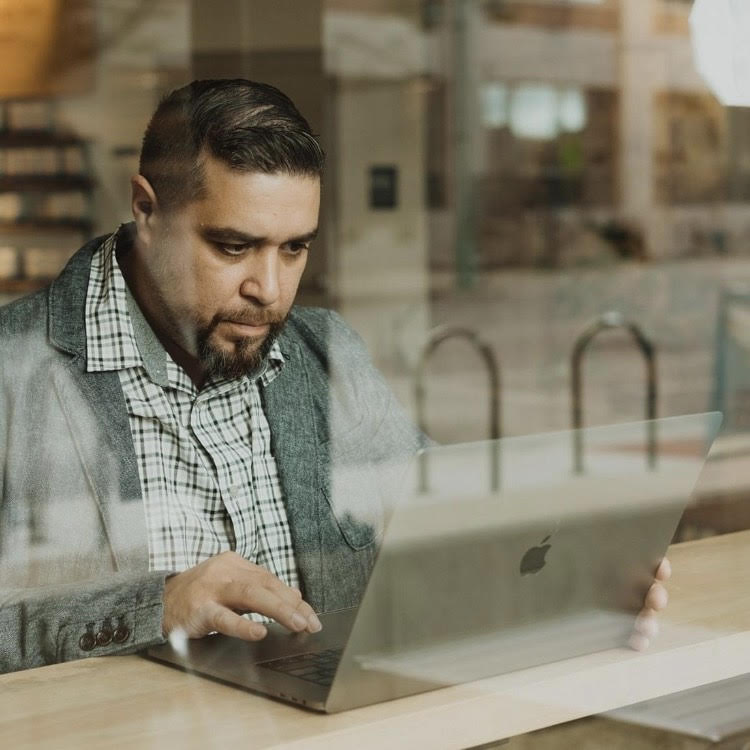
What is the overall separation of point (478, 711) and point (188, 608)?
291 mm

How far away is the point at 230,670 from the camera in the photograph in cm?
109

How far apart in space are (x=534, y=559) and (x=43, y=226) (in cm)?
172

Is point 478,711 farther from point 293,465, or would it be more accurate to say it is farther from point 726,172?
point 726,172

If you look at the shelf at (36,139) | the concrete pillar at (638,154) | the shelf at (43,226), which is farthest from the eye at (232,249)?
the concrete pillar at (638,154)

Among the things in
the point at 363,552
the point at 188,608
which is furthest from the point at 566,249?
the point at 188,608

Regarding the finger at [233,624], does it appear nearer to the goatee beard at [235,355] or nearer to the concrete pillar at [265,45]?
the goatee beard at [235,355]

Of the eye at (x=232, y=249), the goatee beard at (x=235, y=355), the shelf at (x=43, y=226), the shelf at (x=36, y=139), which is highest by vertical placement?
the shelf at (x=36, y=139)

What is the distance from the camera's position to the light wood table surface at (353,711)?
96 cm

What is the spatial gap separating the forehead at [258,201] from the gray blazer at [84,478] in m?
0.17

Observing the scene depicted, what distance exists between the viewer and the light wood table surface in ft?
3.14

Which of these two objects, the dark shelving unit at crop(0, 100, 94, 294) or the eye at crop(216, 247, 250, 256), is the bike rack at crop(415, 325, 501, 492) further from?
the eye at crop(216, 247, 250, 256)

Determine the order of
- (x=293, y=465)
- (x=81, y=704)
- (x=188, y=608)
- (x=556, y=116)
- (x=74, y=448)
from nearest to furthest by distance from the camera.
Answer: (x=81, y=704)
(x=188, y=608)
(x=74, y=448)
(x=293, y=465)
(x=556, y=116)

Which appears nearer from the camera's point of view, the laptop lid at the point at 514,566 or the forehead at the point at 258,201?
the laptop lid at the point at 514,566

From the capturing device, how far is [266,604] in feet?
3.83
